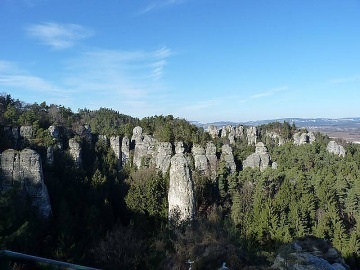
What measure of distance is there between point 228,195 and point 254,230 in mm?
9665

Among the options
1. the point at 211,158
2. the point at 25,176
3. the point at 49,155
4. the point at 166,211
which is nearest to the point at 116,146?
the point at 49,155

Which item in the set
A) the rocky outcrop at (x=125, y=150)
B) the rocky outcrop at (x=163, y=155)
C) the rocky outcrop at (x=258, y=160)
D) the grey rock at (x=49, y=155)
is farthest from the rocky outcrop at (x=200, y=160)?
the grey rock at (x=49, y=155)

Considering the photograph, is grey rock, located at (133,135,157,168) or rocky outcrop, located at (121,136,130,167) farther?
rocky outcrop, located at (121,136,130,167)

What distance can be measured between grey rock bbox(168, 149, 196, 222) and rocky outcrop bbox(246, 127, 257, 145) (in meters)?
39.1

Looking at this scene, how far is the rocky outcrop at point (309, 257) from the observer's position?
10.9 meters

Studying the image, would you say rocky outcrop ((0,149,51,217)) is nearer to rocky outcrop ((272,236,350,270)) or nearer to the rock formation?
rocky outcrop ((272,236,350,270))

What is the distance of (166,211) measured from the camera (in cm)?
3034

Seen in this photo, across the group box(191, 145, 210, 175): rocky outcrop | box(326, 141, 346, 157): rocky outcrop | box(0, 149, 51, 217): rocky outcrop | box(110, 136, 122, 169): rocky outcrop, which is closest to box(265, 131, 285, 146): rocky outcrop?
box(326, 141, 346, 157): rocky outcrop

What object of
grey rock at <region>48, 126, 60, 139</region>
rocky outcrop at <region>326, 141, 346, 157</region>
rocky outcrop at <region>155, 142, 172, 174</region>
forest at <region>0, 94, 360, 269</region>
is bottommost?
forest at <region>0, 94, 360, 269</region>

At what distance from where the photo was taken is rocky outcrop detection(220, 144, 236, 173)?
41625 mm

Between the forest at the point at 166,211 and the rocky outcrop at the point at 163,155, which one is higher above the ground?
the rocky outcrop at the point at 163,155

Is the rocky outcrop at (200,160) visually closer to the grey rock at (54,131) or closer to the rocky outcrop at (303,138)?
the grey rock at (54,131)

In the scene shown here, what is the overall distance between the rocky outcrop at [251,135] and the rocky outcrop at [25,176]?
4573cm

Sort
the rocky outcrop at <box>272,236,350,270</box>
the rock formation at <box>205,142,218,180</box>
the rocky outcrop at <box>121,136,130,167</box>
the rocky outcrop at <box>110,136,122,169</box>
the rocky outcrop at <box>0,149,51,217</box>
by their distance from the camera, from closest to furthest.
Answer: the rocky outcrop at <box>272,236,350,270</box> < the rocky outcrop at <box>0,149,51,217</box> < the rock formation at <box>205,142,218,180</box> < the rocky outcrop at <box>110,136,122,169</box> < the rocky outcrop at <box>121,136,130,167</box>
